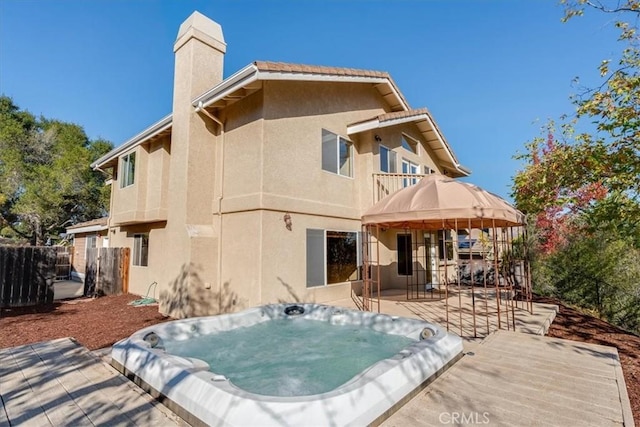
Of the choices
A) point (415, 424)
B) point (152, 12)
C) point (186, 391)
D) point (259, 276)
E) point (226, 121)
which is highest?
point (152, 12)

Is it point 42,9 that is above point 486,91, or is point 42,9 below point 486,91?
above

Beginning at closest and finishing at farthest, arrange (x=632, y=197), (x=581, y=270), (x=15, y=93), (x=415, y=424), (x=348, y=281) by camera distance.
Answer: (x=415, y=424) → (x=632, y=197) → (x=348, y=281) → (x=581, y=270) → (x=15, y=93)

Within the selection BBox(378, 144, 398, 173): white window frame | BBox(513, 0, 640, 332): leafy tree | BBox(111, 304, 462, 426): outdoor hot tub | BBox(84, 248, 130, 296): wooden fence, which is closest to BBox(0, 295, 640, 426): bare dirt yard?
BBox(84, 248, 130, 296): wooden fence

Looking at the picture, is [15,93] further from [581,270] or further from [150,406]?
[581,270]

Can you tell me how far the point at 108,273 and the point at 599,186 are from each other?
823 inches

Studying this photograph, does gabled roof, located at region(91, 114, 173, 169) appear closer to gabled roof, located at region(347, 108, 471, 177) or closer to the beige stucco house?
the beige stucco house

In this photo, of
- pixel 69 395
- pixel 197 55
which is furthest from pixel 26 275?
pixel 69 395

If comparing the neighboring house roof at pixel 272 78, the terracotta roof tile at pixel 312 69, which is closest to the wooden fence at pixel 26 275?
the neighboring house roof at pixel 272 78

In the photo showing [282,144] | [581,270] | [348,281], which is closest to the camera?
[282,144]

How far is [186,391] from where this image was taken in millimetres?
3955

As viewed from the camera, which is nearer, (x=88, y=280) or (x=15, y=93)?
(x=88, y=280)

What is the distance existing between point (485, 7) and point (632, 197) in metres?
8.53

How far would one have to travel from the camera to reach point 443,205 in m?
8.02

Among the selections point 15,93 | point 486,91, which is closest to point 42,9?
point 486,91
